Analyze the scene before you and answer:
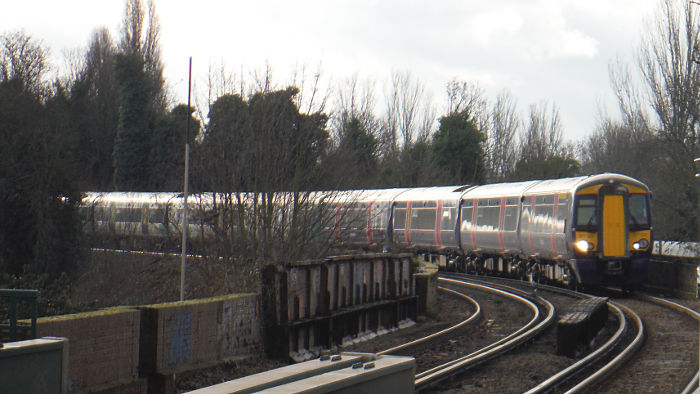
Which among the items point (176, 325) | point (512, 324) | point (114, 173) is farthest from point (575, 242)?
point (114, 173)

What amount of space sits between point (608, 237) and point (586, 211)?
854 millimetres

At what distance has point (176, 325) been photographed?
33.7 ft

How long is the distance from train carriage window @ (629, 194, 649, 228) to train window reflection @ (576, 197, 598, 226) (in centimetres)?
103

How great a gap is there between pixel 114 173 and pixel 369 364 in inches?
1815

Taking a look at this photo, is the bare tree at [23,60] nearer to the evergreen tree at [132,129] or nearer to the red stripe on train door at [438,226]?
the evergreen tree at [132,129]

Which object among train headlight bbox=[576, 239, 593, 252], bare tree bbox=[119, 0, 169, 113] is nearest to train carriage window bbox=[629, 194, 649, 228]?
train headlight bbox=[576, 239, 593, 252]

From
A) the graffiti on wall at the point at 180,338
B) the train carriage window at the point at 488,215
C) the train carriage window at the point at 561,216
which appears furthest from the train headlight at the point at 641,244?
the graffiti on wall at the point at 180,338

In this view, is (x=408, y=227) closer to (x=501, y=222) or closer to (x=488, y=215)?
(x=488, y=215)

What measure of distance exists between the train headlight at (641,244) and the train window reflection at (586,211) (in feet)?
4.03

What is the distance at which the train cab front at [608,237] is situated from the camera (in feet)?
69.8

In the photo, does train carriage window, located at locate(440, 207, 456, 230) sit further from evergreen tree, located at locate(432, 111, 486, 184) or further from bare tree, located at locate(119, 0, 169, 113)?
bare tree, located at locate(119, 0, 169, 113)

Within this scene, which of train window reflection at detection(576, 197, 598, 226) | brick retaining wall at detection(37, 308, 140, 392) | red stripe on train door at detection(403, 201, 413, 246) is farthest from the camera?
red stripe on train door at detection(403, 201, 413, 246)

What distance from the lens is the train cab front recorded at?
69.8 ft

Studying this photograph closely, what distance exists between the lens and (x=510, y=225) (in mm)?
25938
